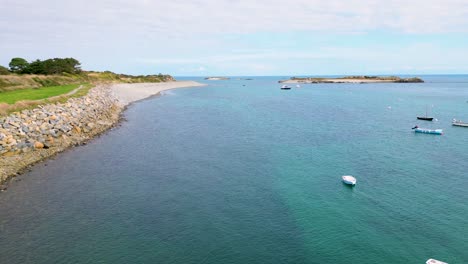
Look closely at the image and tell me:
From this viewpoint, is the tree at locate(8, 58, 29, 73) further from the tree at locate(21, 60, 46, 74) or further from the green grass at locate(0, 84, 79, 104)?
the green grass at locate(0, 84, 79, 104)

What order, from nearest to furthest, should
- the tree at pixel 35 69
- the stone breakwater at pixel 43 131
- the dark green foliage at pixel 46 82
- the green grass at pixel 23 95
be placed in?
1. the stone breakwater at pixel 43 131
2. the green grass at pixel 23 95
3. the dark green foliage at pixel 46 82
4. the tree at pixel 35 69

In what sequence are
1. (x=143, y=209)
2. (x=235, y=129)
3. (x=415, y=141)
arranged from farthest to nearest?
1. (x=235, y=129)
2. (x=415, y=141)
3. (x=143, y=209)

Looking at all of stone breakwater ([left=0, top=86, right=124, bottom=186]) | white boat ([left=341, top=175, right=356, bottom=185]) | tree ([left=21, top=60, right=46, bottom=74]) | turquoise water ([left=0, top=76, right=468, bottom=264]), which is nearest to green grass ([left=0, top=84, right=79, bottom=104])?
stone breakwater ([left=0, top=86, right=124, bottom=186])

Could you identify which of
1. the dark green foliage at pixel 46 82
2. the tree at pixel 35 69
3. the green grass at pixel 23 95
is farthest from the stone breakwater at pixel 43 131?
the tree at pixel 35 69

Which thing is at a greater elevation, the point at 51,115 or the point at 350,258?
the point at 51,115

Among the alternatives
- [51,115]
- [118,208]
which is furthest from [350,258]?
[51,115]

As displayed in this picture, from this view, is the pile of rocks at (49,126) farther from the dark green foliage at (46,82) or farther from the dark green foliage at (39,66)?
the dark green foliage at (39,66)

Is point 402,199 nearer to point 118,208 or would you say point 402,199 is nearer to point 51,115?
point 118,208

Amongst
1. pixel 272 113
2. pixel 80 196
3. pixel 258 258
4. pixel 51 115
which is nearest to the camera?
pixel 258 258
